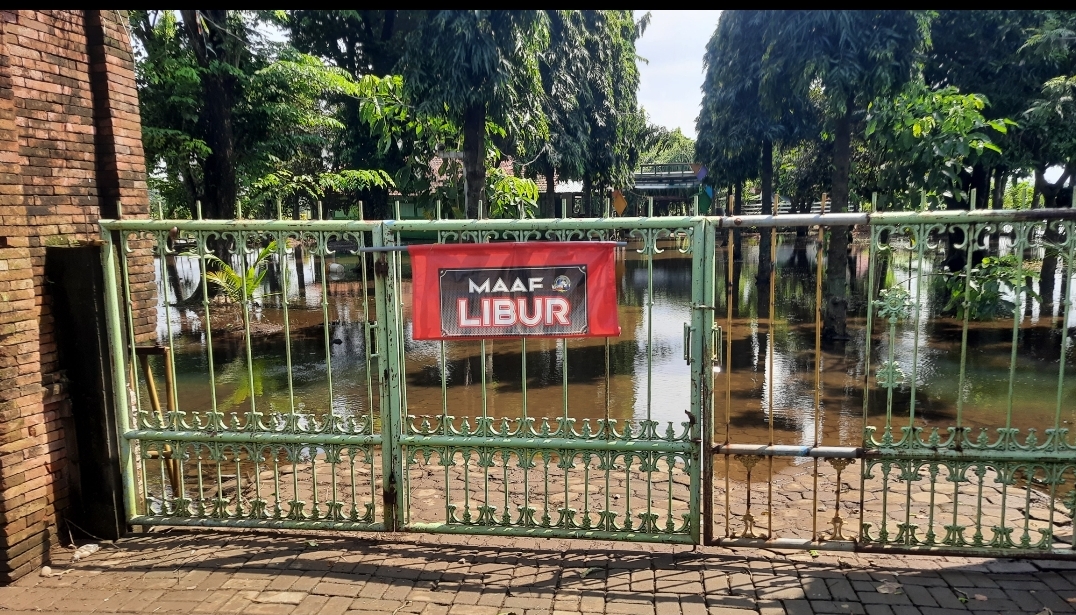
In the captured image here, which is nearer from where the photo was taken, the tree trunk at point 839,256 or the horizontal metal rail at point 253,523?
the horizontal metal rail at point 253,523

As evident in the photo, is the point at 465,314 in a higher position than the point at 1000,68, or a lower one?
lower

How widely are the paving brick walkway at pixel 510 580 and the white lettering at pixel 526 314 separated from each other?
1.46 meters

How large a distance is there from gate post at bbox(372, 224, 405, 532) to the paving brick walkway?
0.47 m

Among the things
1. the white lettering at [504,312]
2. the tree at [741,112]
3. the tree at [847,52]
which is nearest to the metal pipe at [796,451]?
the white lettering at [504,312]

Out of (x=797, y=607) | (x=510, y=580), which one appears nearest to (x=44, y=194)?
(x=510, y=580)

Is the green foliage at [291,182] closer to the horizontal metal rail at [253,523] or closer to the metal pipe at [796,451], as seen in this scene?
the horizontal metal rail at [253,523]

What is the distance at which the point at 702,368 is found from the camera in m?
4.26

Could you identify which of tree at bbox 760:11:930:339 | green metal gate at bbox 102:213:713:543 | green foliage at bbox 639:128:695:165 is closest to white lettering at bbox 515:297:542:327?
green metal gate at bbox 102:213:713:543

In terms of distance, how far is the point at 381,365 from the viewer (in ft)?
14.8

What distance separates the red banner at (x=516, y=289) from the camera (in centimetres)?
434

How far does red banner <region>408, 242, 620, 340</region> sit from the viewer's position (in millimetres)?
4344

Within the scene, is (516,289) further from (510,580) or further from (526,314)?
(510,580)

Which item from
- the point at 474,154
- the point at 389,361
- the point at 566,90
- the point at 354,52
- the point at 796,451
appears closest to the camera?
the point at 796,451

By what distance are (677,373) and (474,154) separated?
5939mm
